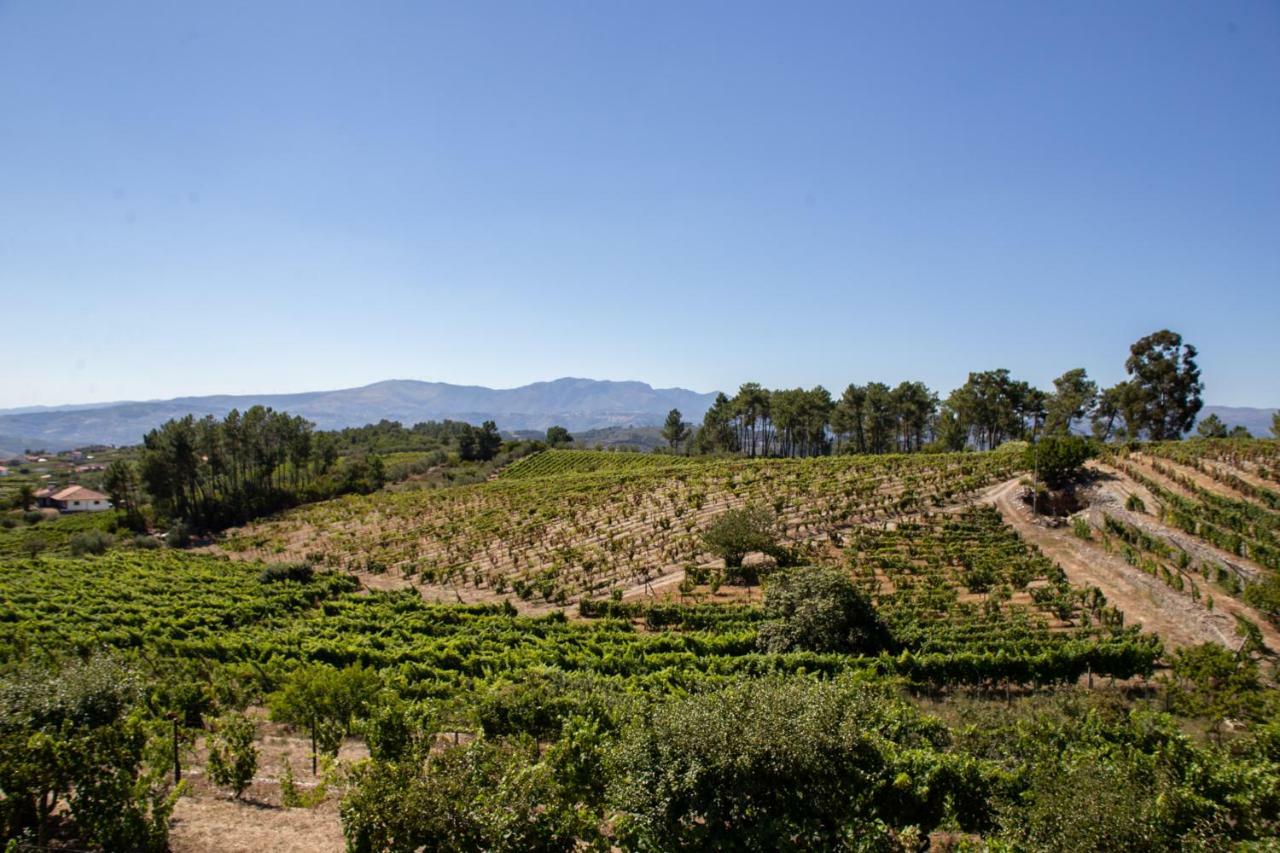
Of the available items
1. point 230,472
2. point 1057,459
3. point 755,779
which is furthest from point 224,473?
A: point 1057,459

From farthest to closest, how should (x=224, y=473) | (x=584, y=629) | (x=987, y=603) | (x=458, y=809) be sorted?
(x=224, y=473) < (x=584, y=629) < (x=987, y=603) < (x=458, y=809)

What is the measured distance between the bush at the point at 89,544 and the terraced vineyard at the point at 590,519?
425 inches

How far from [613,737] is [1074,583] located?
1165 inches

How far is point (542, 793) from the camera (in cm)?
1053

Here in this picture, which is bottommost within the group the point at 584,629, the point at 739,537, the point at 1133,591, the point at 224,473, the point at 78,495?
the point at 78,495

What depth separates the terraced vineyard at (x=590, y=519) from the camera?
135 feet

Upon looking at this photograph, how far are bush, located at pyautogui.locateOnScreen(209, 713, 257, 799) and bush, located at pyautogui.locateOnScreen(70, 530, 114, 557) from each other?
201 ft

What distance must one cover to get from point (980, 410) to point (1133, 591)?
56782mm

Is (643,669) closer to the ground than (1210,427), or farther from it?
closer to the ground

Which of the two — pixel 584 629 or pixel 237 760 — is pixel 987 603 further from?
pixel 237 760

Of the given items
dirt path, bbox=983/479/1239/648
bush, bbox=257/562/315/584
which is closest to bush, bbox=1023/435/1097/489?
dirt path, bbox=983/479/1239/648

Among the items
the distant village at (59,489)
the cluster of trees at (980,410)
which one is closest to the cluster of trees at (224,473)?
the distant village at (59,489)

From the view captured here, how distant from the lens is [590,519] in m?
53.5

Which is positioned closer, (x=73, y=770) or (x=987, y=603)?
(x=73, y=770)
